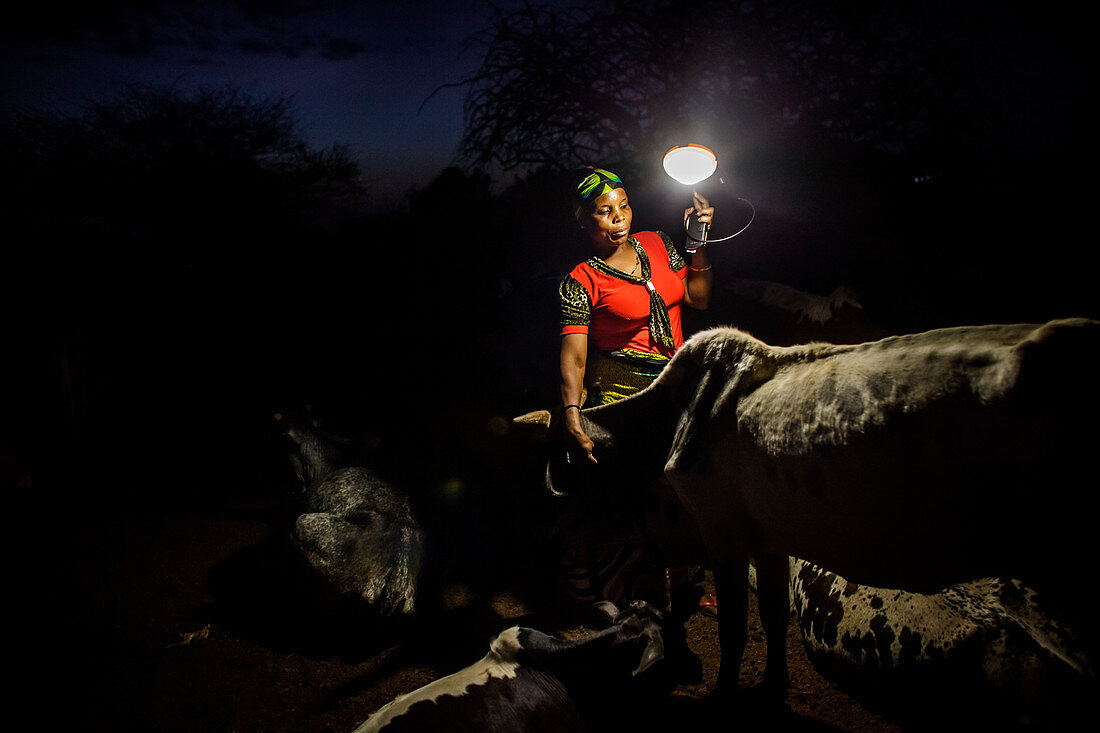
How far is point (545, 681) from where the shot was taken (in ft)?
6.82

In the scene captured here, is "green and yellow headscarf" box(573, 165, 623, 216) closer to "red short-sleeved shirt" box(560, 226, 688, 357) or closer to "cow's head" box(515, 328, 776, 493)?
"red short-sleeved shirt" box(560, 226, 688, 357)

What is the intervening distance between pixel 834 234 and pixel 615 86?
10.3ft

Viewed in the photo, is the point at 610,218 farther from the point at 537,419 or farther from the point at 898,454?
the point at 898,454

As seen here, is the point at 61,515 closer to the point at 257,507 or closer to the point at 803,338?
the point at 257,507

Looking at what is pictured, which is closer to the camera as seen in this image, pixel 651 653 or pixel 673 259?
pixel 651 653

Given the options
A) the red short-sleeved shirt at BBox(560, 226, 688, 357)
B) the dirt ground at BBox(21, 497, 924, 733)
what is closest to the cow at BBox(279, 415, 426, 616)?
the dirt ground at BBox(21, 497, 924, 733)

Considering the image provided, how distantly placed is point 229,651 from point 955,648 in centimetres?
391

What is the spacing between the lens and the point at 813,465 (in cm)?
131

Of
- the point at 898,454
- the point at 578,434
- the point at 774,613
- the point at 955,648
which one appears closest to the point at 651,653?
the point at 774,613

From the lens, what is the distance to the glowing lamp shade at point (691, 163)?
2.49 m

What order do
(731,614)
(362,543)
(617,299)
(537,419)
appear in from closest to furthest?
1. (731,614)
2. (617,299)
3. (537,419)
4. (362,543)

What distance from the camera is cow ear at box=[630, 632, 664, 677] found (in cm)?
205

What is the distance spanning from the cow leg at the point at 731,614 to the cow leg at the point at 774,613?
0.14m

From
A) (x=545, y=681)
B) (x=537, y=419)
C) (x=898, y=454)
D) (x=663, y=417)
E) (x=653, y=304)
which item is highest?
(x=653, y=304)
